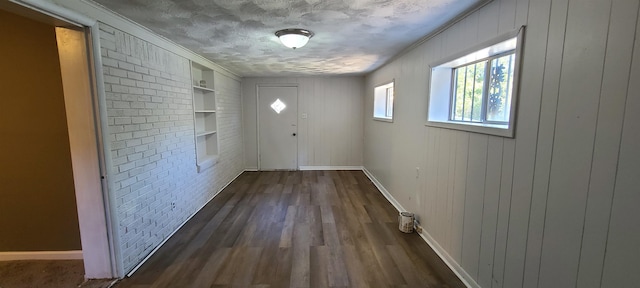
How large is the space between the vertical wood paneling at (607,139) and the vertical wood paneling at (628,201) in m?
0.02

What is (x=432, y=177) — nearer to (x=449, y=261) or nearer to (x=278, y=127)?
(x=449, y=261)

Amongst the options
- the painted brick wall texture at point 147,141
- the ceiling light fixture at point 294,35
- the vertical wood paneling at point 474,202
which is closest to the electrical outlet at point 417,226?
the vertical wood paneling at point 474,202

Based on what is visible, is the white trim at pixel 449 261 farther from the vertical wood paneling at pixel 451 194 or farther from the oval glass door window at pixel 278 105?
the oval glass door window at pixel 278 105

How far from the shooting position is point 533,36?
150 cm

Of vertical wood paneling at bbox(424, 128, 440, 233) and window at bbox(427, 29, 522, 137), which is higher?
window at bbox(427, 29, 522, 137)

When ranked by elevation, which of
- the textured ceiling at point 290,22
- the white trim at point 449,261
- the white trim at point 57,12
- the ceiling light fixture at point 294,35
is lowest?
the white trim at point 449,261

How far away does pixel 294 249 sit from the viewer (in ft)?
8.89

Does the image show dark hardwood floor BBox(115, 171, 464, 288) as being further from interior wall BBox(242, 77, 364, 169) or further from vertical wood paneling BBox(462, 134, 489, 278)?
interior wall BBox(242, 77, 364, 169)

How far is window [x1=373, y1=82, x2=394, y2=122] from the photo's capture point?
4.69m

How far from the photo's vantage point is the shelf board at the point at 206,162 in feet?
12.5

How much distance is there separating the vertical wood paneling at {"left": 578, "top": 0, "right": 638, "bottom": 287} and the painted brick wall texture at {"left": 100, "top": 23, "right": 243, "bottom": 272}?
120 inches

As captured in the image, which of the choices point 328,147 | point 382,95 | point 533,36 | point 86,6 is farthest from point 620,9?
point 328,147

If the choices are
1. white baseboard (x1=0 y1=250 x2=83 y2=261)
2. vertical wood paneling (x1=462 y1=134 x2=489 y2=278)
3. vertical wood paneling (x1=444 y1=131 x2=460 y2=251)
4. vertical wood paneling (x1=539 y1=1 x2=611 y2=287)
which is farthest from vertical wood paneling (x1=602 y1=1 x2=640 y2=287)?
white baseboard (x1=0 y1=250 x2=83 y2=261)

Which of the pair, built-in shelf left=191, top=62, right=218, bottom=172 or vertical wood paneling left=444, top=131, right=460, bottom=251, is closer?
vertical wood paneling left=444, top=131, right=460, bottom=251
